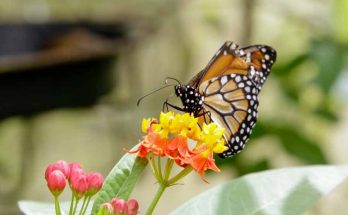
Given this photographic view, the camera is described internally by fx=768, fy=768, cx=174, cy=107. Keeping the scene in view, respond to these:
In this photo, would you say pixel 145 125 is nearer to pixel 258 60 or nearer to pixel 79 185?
pixel 79 185

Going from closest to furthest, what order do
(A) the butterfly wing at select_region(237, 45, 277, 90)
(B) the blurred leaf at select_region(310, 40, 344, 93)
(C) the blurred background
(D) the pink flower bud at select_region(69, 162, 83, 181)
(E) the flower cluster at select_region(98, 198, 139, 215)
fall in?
(E) the flower cluster at select_region(98, 198, 139, 215) → (D) the pink flower bud at select_region(69, 162, 83, 181) → (A) the butterfly wing at select_region(237, 45, 277, 90) → (B) the blurred leaf at select_region(310, 40, 344, 93) → (C) the blurred background

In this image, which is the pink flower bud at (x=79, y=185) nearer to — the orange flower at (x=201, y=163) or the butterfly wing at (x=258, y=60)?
the orange flower at (x=201, y=163)

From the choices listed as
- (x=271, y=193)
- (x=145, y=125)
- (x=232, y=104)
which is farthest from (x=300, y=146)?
(x=145, y=125)

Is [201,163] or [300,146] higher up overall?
[201,163]

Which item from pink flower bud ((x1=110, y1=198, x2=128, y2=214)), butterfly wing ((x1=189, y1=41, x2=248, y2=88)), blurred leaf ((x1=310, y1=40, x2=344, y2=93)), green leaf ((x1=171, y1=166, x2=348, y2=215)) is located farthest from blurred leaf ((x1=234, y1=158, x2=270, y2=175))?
pink flower bud ((x1=110, y1=198, x2=128, y2=214))

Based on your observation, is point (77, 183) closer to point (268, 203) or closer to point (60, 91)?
point (268, 203)

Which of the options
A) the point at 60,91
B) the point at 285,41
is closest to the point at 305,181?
the point at 60,91

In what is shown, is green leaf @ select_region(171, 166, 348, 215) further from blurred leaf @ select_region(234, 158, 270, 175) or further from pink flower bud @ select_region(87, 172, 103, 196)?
blurred leaf @ select_region(234, 158, 270, 175)
